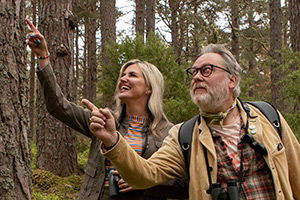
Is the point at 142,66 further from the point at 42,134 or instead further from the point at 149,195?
the point at 42,134

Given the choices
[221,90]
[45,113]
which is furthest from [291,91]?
[45,113]

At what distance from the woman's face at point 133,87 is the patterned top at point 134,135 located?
0.20 metres

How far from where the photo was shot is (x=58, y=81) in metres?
6.38

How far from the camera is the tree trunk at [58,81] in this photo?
637cm

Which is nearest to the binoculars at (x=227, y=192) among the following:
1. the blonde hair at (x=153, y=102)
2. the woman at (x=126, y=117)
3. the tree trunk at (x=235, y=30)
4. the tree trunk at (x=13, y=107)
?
the woman at (x=126, y=117)

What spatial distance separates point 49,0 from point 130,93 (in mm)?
4288

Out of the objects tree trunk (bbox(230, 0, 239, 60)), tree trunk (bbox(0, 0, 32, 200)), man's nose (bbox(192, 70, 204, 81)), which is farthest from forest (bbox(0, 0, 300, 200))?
tree trunk (bbox(230, 0, 239, 60))

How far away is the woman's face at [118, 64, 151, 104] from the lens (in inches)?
128

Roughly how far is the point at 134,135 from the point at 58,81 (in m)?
3.80

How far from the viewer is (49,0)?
650 cm

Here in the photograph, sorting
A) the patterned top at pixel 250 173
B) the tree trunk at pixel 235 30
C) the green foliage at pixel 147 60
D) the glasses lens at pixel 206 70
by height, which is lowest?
the patterned top at pixel 250 173

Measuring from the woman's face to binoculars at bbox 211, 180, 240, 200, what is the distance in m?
1.38

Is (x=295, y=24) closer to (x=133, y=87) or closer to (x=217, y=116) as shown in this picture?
(x=133, y=87)

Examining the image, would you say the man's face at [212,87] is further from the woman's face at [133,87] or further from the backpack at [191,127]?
the woman's face at [133,87]
